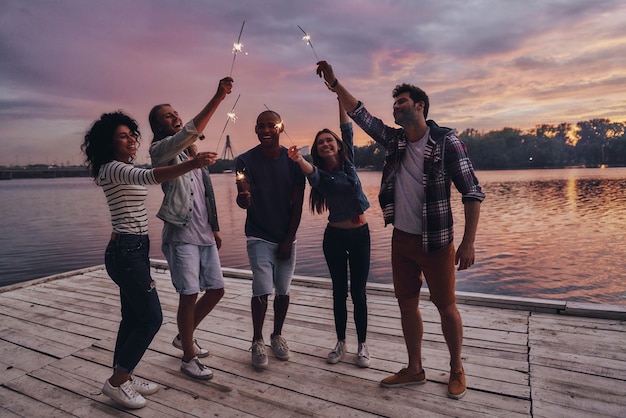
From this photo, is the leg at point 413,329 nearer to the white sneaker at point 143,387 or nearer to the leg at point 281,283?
the leg at point 281,283

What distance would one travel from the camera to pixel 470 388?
10.2 feet

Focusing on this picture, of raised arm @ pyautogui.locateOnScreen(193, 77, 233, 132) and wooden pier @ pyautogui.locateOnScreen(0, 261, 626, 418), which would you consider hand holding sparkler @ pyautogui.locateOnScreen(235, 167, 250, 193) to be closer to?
raised arm @ pyautogui.locateOnScreen(193, 77, 233, 132)

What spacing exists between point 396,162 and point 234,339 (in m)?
2.48

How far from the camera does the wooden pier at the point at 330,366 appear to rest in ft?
9.65

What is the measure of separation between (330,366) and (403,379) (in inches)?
26.3

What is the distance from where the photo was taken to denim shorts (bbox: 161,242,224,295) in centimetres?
339

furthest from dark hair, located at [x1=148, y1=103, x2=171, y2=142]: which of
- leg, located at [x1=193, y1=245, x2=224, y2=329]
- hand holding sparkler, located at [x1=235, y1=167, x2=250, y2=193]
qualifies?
leg, located at [x1=193, y1=245, x2=224, y2=329]

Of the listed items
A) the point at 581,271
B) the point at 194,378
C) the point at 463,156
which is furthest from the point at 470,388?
the point at 581,271

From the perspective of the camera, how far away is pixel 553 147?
109688mm

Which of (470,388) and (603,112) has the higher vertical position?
(603,112)

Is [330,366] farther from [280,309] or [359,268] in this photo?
[359,268]

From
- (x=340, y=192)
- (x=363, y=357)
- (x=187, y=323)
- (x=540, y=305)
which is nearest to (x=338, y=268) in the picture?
(x=340, y=192)

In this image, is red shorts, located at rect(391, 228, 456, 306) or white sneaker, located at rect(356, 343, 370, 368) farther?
white sneaker, located at rect(356, 343, 370, 368)

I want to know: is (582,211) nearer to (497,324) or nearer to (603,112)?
(497,324)
